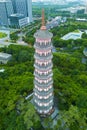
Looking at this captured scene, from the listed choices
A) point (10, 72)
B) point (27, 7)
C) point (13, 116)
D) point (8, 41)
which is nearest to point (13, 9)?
point (27, 7)

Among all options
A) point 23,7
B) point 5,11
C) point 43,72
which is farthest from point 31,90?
point 23,7

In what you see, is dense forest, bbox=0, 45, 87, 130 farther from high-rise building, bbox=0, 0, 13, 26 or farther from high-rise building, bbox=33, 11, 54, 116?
high-rise building, bbox=0, 0, 13, 26

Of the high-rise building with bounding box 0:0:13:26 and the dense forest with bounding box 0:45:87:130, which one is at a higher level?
the high-rise building with bounding box 0:0:13:26

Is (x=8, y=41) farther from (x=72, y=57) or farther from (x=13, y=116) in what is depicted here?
(x=13, y=116)

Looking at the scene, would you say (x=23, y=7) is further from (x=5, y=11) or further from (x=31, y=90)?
(x=31, y=90)

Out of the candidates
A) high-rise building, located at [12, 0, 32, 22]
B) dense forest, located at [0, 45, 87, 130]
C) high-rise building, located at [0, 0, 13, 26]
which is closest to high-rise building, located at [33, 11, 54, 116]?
dense forest, located at [0, 45, 87, 130]

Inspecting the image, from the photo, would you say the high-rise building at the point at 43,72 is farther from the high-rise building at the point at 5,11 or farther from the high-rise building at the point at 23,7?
the high-rise building at the point at 23,7

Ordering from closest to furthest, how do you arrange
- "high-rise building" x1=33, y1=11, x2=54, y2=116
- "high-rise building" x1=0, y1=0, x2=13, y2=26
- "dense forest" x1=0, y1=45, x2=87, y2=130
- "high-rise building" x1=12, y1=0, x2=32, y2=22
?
1. "high-rise building" x1=33, y1=11, x2=54, y2=116
2. "dense forest" x1=0, y1=45, x2=87, y2=130
3. "high-rise building" x1=0, y1=0, x2=13, y2=26
4. "high-rise building" x1=12, y1=0, x2=32, y2=22
